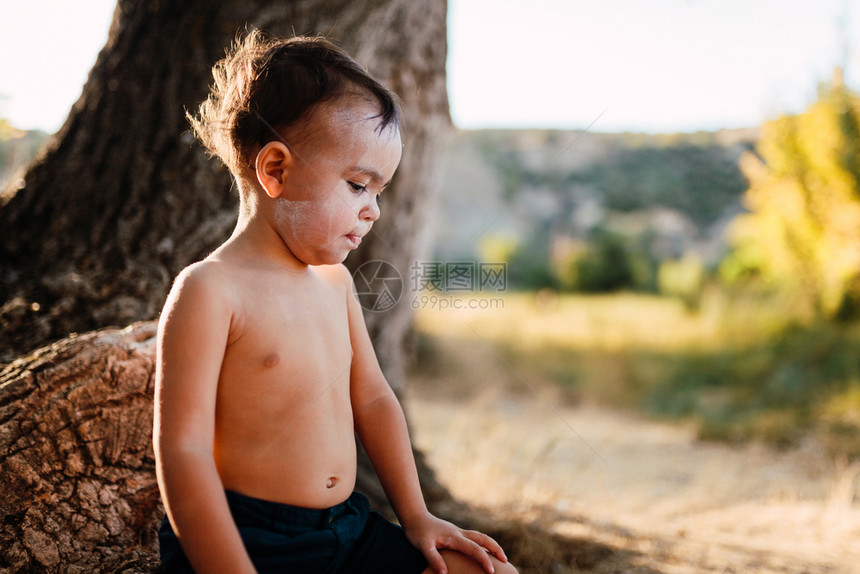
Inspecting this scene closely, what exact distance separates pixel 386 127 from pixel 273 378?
537 millimetres

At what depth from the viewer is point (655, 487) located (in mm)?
4316

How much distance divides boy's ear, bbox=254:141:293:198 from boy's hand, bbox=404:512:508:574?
0.74m

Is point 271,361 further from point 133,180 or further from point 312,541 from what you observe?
point 133,180

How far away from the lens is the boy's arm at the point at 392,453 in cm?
137

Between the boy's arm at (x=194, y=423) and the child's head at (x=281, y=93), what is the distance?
12.6 inches

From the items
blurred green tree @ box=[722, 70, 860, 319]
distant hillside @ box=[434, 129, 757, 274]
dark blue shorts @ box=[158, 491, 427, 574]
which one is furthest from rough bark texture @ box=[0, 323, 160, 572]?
distant hillside @ box=[434, 129, 757, 274]

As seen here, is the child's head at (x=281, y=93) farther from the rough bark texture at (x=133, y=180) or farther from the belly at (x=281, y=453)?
the rough bark texture at (x=133, y=180)

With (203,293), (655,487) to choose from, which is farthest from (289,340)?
(655,487)

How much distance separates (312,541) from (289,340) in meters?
0.38

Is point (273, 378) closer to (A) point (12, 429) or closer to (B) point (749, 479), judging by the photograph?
(A) point (12, 429)

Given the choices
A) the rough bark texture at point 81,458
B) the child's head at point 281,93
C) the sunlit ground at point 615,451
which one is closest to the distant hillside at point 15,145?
the rough bark texture at point 81,458

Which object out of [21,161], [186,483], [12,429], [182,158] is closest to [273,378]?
[186,483]

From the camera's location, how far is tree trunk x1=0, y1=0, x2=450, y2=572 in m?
1.62

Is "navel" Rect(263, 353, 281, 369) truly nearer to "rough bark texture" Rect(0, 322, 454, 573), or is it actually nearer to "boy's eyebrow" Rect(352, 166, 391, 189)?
"boy's eyebrow" Rect(352, 166, 391, 189)
